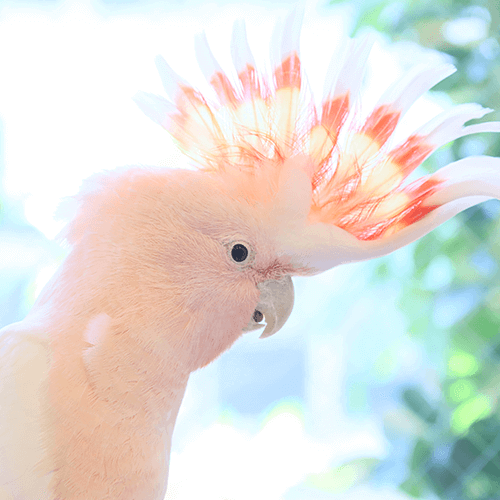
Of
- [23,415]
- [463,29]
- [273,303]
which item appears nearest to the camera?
[23,415]

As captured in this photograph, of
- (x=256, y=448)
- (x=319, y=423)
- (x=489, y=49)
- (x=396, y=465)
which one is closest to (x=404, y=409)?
(x=396, y=465)

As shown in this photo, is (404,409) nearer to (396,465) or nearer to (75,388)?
(396,465)

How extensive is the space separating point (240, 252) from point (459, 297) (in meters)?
1.33

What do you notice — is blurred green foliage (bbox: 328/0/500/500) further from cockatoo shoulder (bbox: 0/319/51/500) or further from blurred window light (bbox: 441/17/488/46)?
cockatoo shoulder (bbox: 0/319/51/500)

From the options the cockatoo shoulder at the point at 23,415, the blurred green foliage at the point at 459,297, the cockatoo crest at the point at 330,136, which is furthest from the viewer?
the blurred green foliage at the point at 459,297

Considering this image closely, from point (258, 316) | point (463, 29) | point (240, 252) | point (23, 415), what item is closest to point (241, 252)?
point (240, 252)

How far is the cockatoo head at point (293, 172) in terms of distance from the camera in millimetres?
617

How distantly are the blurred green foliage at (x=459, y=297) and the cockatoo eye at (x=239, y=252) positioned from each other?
46.5 inches

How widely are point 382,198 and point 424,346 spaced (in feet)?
4.33

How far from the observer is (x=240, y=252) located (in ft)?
2.07

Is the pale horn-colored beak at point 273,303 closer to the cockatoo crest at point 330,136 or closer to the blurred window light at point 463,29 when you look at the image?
the cockatoo crest at point 330,136

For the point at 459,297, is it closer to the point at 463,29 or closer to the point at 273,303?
the point at 463,29

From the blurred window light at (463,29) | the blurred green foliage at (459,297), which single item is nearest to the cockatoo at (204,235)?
the blurred green foliage at (459,297)

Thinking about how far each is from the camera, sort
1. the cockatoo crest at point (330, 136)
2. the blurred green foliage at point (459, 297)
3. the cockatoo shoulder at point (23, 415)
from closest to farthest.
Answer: the cockatoo shoulder at point (23, 415) < the cockatoo crest at point (330, 136) < the blurred green foliage at point (459, 297)
